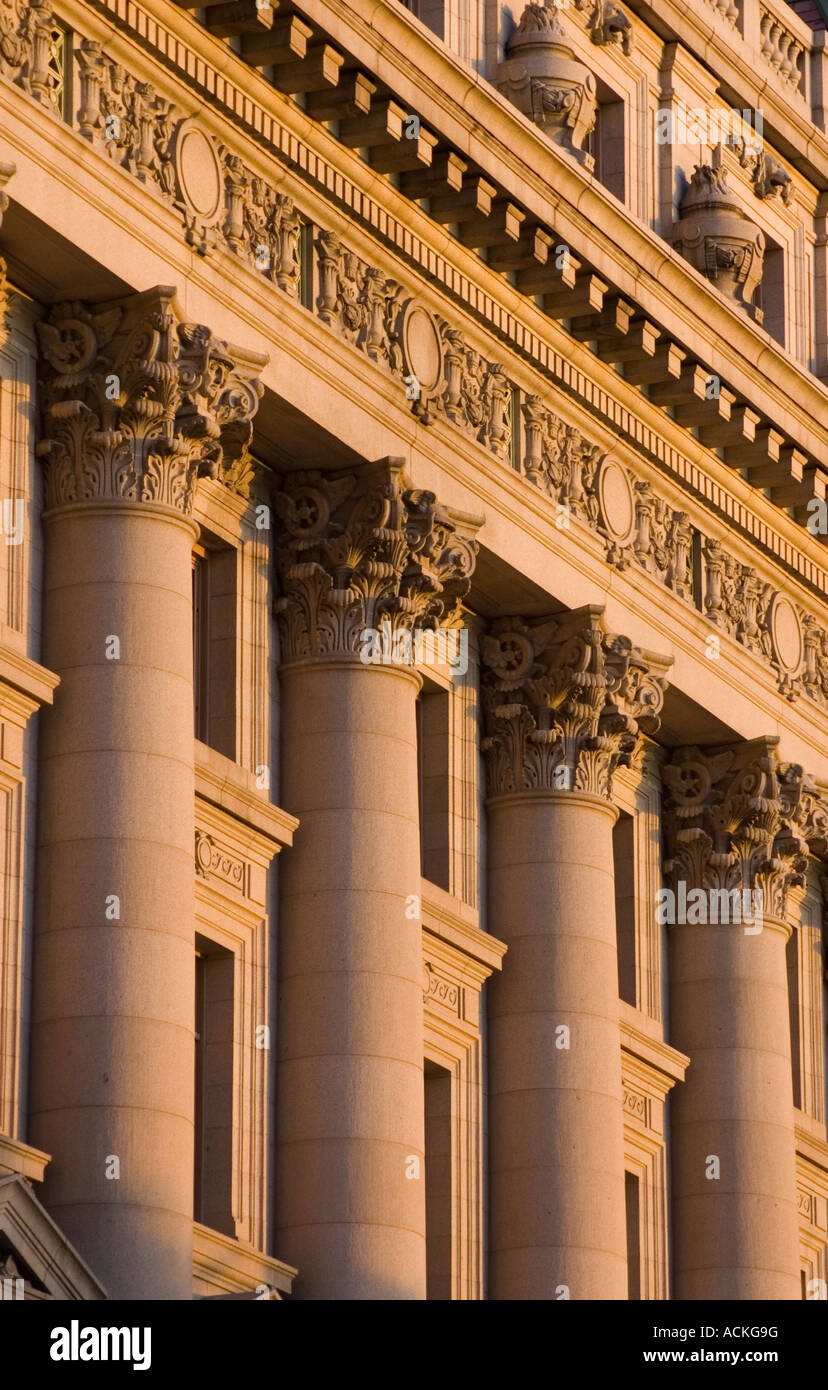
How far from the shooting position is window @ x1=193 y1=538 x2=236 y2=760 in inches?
1663

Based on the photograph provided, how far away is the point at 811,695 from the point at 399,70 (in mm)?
14661

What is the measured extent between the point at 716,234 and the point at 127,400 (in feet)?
49.2

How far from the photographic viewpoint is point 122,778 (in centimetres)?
3812

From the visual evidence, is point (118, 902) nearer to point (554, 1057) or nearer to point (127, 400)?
point (127, 400)

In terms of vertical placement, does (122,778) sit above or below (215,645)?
below

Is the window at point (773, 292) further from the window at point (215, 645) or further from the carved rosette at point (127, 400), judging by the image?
the carved rosette at point (127, 400)

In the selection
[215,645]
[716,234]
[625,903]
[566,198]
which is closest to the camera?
[215,645]

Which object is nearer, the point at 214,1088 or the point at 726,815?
the point at 214,1088

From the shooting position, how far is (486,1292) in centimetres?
4525

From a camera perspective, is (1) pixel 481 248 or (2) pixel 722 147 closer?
(1) pixel 481 248

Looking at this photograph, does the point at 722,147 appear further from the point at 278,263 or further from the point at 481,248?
the point at 278,263

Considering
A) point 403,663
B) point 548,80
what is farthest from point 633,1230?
point 548,80
